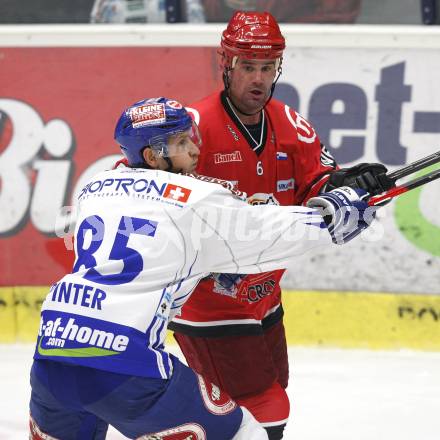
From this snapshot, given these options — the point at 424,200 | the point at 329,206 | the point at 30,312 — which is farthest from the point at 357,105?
the point at 329,206

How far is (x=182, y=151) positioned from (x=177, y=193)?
19 centimetres

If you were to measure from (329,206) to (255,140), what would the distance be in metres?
0.64

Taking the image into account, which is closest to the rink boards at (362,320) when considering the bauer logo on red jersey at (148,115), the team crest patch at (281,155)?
the team crest patch at (281,155)

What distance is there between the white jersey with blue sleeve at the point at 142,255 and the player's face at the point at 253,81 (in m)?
0.74

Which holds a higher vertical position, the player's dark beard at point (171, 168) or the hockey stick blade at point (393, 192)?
the player's dark beard at point (171, 168)

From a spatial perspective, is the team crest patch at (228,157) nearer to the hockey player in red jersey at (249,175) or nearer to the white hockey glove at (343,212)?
the hockey player in red jersey at (249,175)

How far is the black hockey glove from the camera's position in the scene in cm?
306

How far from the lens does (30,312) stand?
16.2ft

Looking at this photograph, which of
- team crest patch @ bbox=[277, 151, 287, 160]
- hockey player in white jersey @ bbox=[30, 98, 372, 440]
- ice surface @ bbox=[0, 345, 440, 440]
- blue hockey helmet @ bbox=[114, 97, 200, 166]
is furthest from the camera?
ice surface @ bbox=[0, 345, 440, 440]

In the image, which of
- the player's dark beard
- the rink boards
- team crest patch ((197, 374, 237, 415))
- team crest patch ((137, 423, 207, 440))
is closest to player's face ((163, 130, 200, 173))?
the player's dark beard

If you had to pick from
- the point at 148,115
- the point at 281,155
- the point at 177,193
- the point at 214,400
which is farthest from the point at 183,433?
the point at 281,155

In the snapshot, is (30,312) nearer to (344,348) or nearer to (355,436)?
(344,348)

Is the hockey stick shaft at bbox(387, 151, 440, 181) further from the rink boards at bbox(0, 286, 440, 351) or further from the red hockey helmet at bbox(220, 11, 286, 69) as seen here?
the rink boards at bbox(0, 286, 440, 351)

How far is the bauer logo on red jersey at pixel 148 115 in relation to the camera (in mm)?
2559
